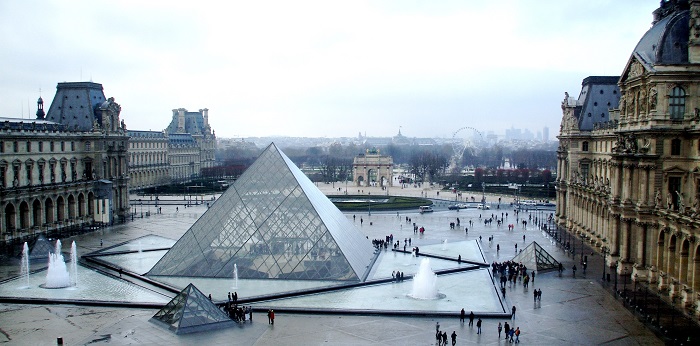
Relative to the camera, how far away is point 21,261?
35312 millimetres

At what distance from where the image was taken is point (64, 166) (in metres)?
50.0

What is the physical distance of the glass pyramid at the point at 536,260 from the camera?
33719mm

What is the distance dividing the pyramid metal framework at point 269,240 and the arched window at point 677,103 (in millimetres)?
15682

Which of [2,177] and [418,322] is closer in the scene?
[418,322]

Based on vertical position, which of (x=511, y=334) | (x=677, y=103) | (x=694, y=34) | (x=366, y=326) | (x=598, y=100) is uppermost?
(x=694, y=34)

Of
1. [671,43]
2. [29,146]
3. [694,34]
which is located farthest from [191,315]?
[29,146]

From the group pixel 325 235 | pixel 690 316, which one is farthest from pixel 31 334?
pixel 690 316

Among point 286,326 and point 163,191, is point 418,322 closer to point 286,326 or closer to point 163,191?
point 286,326

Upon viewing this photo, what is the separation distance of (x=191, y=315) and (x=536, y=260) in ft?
61.9

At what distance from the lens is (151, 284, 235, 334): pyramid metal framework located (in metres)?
22.1

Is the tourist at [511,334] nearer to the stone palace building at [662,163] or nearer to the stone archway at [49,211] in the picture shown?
the stone palace building at [662,163]

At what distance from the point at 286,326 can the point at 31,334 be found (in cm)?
844

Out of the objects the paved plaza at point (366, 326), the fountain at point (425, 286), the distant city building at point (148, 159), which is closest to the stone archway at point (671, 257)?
the paved plaza at point (366, 326)

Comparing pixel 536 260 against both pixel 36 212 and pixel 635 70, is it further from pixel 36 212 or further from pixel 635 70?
pixel 36 212
